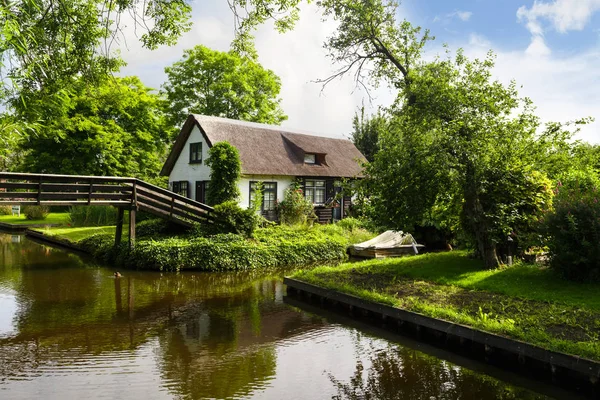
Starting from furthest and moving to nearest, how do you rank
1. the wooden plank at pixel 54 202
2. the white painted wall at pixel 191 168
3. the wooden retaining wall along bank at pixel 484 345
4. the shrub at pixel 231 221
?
1. the white painted wall at pixel 191 168
2. the shrub at pixel 231 221
3. the wooden plank at pixel 54 202
4. the wooden retaining wall along bank at pixel 484 345

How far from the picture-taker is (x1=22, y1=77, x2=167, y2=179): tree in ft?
96.9

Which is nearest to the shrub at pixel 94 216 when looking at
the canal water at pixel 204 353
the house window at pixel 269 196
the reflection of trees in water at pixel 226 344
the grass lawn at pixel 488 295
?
the house window at pixel 269 196

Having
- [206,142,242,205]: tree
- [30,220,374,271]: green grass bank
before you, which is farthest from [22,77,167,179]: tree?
[206,142,242,205]: tree

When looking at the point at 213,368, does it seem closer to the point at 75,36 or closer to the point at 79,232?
the point at 75,36

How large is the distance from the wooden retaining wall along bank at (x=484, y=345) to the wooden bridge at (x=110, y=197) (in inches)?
321

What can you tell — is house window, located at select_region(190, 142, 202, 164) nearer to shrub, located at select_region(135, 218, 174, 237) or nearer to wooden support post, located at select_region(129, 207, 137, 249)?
shrub, located at select_region(135, 218, 174, 237)

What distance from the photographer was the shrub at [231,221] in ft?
58.6

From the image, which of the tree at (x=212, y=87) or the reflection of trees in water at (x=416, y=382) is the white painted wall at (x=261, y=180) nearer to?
the tree at (x=212, y=87)

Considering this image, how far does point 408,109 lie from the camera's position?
12.3m

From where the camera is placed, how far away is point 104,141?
29.4 m

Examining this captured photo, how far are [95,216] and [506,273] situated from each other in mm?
21097

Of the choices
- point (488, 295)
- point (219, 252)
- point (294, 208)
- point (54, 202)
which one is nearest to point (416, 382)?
point (488, 295)

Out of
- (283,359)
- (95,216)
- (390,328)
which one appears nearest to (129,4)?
(283,359)

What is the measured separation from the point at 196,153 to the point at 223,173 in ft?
15.6
